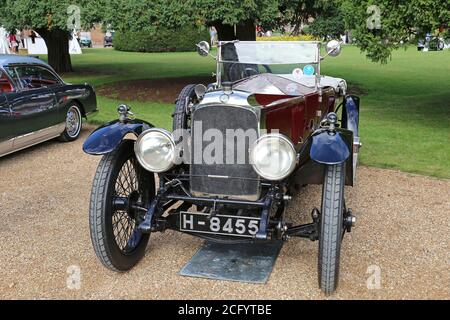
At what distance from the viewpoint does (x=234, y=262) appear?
3.82m

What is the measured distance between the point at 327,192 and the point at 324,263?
1.55 feet

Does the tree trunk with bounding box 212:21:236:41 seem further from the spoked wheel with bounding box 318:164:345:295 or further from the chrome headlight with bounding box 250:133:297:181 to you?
the spoked wheel with bounding box 318:164:345:295

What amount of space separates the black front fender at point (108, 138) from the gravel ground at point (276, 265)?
94 centimetres

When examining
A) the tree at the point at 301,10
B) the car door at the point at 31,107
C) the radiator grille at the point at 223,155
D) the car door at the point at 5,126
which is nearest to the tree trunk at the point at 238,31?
the tree at the point at 301,10

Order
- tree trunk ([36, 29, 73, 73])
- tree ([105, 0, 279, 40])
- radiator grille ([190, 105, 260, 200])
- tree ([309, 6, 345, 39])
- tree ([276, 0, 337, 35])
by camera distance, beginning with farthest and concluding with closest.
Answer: tree trunk ([36, 29, 73, 73])
tree ([309, 6, 345, 39])
tree ([276, 0, 337, 35])
tree ([105, 0, 279, 40])
radiator grille ([190, 105, 260, 200])

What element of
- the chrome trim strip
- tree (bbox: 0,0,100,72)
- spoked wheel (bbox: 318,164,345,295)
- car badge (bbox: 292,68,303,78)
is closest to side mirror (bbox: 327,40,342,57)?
car badge (bbox: 292,68,303,78)

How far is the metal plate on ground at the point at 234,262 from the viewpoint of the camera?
11.8ft

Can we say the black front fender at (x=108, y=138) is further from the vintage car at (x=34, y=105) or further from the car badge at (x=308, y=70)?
the vintage car at (x=34, y=105)

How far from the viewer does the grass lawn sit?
6.81 metres

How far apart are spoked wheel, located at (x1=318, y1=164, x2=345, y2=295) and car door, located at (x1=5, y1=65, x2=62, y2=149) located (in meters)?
4.97

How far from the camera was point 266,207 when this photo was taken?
341cm
